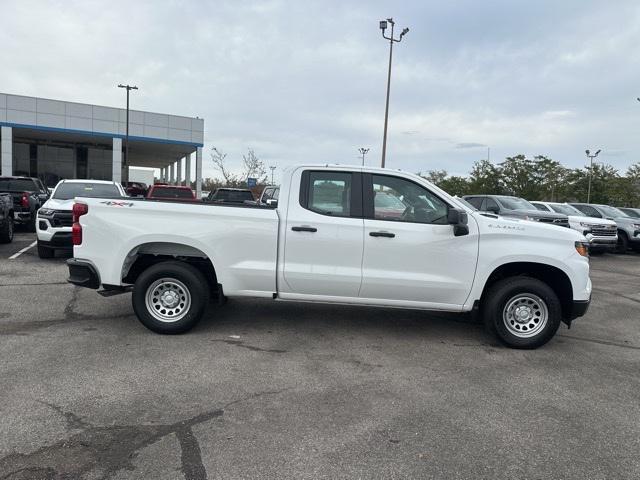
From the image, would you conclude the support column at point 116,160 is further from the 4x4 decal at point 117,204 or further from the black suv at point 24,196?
the 4x4 decal at point 117,204

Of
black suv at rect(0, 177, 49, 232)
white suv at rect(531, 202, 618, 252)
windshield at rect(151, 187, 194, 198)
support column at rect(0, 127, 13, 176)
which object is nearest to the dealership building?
support column at rect(0, 127, 13, 176)

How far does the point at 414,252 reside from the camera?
5500 millimetres

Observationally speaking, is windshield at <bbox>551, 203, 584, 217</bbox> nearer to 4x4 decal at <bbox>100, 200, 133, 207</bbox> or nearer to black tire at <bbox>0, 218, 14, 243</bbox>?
4x4 decal at <bbox>100, 200, 133, 207</bbox>

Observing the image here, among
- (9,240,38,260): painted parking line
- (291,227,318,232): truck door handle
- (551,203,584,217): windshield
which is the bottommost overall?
(9,240,38,260): painted parking line

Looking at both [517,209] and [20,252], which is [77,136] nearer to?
[20,252]

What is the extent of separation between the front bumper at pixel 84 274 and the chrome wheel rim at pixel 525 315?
4.59 meters

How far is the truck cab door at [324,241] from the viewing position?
5.48 metres

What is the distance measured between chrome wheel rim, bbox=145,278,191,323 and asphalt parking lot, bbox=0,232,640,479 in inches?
10.5

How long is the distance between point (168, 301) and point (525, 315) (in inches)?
159

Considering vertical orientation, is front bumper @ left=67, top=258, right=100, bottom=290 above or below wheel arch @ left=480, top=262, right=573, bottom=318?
below

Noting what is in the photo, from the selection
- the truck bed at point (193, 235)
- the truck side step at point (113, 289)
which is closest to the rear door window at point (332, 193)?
the truck bed at point (193, 235)

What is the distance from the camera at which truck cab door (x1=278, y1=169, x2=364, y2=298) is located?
548cm

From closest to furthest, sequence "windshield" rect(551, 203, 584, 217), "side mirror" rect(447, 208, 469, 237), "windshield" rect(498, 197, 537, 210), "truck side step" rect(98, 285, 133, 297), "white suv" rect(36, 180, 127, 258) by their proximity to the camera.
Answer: "side mirror" rect(447, 208, 469, 237) < "truck side step" rect(98, 285, 133, 297) < "white suv" rect(36, 180, 127, 258) < "windshield" rect(498, 197, 537, 210) < "windshield" rect(551, 203, 584, 217)

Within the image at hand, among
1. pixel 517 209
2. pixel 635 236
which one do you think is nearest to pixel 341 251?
pixel 517 209
